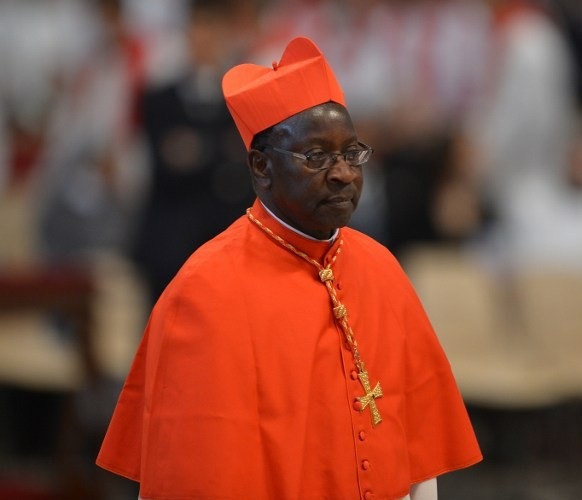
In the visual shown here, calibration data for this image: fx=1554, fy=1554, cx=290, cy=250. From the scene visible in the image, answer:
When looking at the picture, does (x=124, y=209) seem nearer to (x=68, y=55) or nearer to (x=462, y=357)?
(x=462, y=357)

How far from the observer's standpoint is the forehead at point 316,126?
9.27 feet

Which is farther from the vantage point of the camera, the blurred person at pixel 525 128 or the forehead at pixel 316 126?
the blurred person at pixel 525 128

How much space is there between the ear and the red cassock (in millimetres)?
76

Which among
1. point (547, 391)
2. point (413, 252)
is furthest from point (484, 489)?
point (413, 252)

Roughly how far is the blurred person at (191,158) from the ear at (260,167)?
2.70 metres

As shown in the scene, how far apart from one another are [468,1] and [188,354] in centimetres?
536

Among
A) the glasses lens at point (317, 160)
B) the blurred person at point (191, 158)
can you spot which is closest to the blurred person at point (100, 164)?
the blurred person at point (191, 158)

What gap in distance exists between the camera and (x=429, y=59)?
302 inches

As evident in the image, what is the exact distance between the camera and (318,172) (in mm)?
2824

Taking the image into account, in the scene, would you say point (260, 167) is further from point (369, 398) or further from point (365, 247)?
point (369, 398)

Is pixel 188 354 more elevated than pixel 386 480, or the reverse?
pixel 188 354

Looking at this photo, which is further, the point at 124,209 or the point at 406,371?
the point at 124,209

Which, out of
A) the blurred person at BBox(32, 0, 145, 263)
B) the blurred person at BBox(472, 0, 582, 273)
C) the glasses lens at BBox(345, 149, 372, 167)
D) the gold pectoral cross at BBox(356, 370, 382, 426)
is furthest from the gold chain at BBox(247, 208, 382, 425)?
the blurred person at BBox(472, 0, 582, 273)

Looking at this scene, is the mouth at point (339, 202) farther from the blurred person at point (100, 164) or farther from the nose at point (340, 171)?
the blurred person at point (100, 164)
